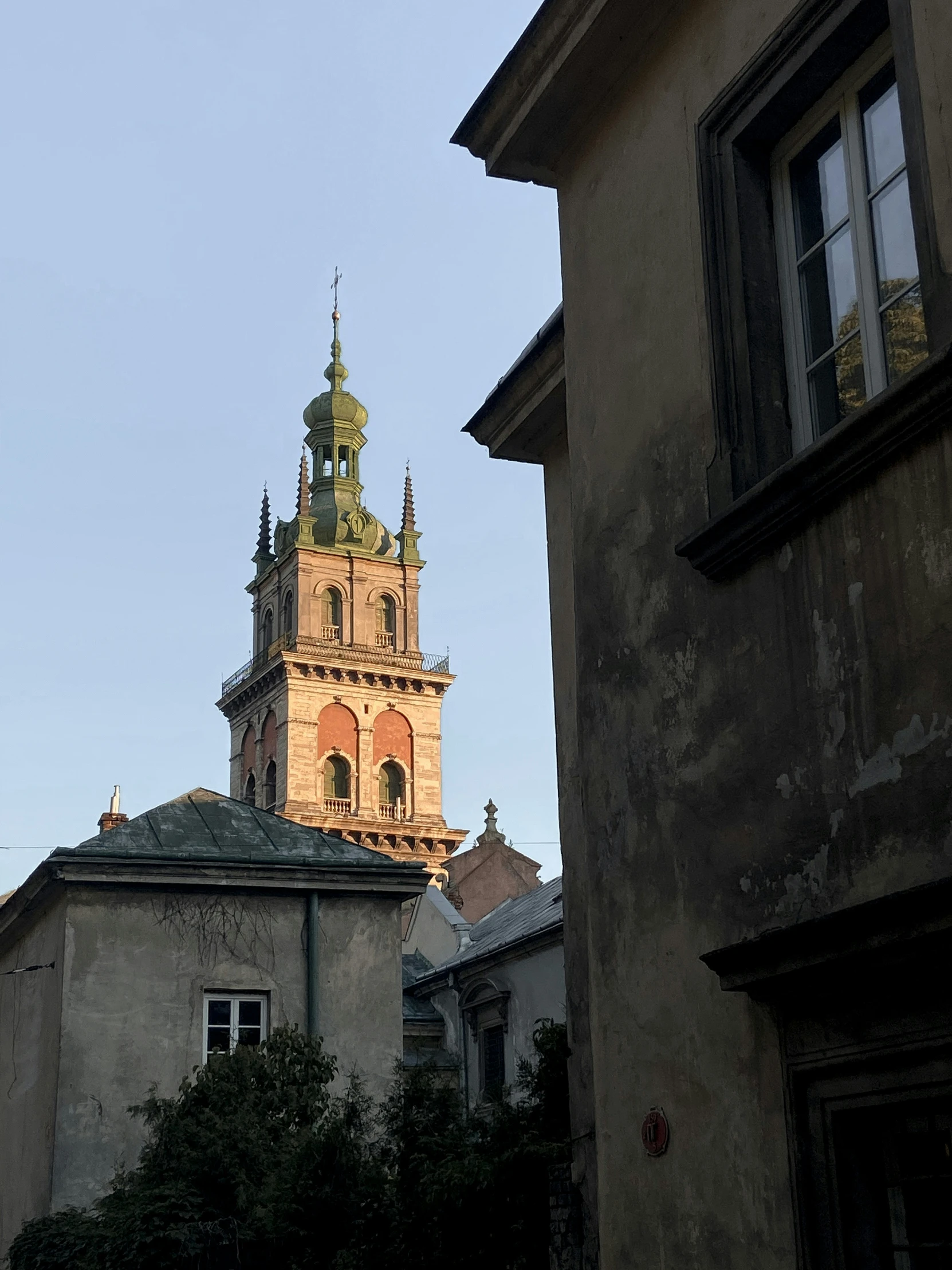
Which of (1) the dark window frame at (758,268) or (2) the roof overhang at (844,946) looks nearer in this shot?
(2) the roof overhang at (844,946)

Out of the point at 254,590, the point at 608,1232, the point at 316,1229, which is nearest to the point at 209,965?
the point at 316,1229

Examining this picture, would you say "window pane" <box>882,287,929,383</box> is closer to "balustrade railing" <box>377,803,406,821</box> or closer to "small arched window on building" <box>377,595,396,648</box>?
"balustrade railing" <box>377,803,406,821</box>

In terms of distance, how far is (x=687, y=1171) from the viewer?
5.89 metres

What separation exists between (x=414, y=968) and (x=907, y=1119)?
28902 mm

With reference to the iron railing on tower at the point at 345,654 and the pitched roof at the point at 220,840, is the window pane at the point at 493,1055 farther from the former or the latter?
the iron railing on tower at the point at 345,654

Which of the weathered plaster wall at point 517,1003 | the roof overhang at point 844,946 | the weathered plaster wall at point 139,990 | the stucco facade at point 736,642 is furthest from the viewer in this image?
the weathered plaster wall at point 517,1003

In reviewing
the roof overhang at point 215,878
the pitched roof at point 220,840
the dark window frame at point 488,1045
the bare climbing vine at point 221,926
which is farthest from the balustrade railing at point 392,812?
the bare climbing vine at point 221,926

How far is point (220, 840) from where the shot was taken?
20500 mm

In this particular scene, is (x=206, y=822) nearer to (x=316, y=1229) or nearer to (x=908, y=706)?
(x=316, y=1229)

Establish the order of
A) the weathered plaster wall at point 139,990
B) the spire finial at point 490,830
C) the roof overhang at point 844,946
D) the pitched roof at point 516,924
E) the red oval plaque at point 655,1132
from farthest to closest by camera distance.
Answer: the spire finial at point 490,830
the pitched roof at point 516,924
the weathered plaster wall at point 139,990
the red oval plaque at point 655,1132
the roof overhang at point 844,946

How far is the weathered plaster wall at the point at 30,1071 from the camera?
1830cm

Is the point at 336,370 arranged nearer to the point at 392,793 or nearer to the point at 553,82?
the point at 392,793

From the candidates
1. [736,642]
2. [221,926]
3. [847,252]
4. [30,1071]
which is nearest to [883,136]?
[847,252]

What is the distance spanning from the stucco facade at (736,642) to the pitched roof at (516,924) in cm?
1856
